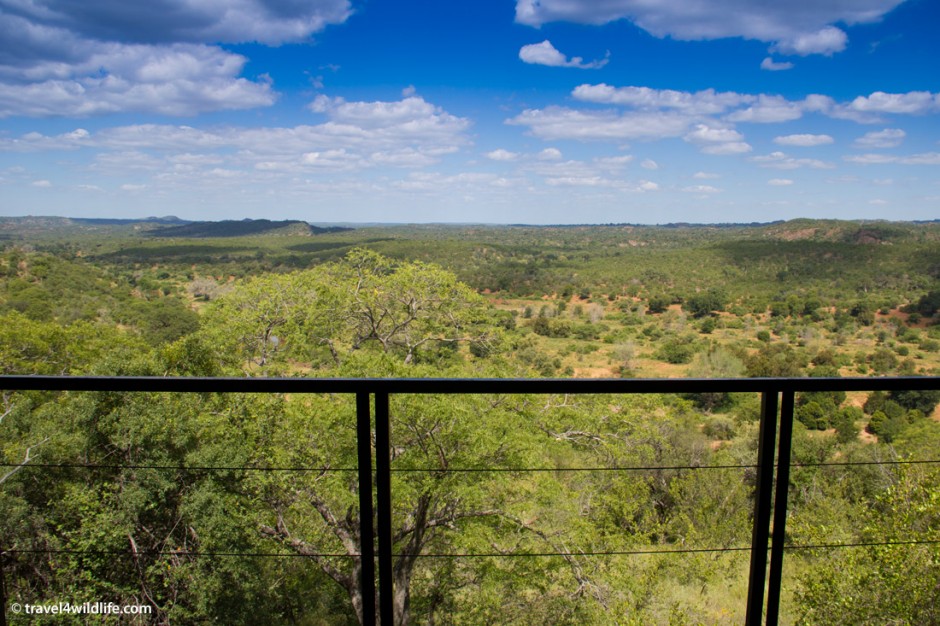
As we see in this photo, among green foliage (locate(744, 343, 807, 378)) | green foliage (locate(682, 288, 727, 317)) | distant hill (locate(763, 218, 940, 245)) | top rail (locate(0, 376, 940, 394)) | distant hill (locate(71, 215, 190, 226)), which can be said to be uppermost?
distant hill (locate(71, 215, 190, 226))

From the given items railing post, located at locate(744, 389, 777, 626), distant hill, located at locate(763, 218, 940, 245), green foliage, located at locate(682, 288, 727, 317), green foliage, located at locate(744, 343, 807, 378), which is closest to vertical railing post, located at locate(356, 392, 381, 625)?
railing post, located at locate(744, 389, 777, 626)

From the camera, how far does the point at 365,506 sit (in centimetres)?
112

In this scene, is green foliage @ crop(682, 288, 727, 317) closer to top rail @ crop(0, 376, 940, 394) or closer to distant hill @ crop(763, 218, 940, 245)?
distant hill @ crop(763, 218, 940, 245)

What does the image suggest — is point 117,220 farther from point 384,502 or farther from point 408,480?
point 384,502

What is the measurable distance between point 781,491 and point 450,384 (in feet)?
2.52

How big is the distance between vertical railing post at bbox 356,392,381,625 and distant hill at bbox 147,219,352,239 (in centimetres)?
5007

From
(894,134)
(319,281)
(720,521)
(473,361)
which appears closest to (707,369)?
(720,521)

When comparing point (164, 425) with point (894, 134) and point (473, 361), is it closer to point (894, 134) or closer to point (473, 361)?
point (473, 361)

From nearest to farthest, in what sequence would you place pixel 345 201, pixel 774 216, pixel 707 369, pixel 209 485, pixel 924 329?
pixel 209 485, pixel 707 369, pixel 924 329, pixel 345 201, pixel 774 216

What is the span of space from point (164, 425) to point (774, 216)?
5135cm

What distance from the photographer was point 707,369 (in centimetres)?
2520

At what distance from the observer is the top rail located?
102 cm

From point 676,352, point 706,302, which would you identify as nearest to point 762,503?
point 676,352

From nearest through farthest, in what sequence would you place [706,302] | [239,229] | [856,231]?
1. [706,302]
2. [856,231]
3. [239,229]
